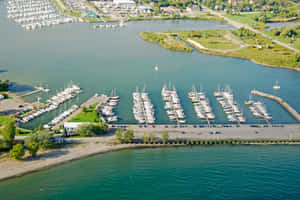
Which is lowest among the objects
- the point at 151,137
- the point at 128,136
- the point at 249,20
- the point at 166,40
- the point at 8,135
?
the point at 151,137

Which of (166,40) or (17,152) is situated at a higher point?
(166,40)

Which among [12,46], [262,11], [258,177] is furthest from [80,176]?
[262,11]

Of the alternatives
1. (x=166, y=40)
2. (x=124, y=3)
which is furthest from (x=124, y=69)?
(x=124, y=3)

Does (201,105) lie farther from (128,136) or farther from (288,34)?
(288,34)

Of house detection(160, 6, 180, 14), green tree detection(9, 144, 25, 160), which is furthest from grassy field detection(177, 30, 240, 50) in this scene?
green tree detection(9, 144, 25, 160)

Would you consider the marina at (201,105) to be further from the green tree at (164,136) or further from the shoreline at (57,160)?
the green tree at (164,136)

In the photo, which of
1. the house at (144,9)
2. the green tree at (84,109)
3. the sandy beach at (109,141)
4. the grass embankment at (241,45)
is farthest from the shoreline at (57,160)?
the house at (144,9)
